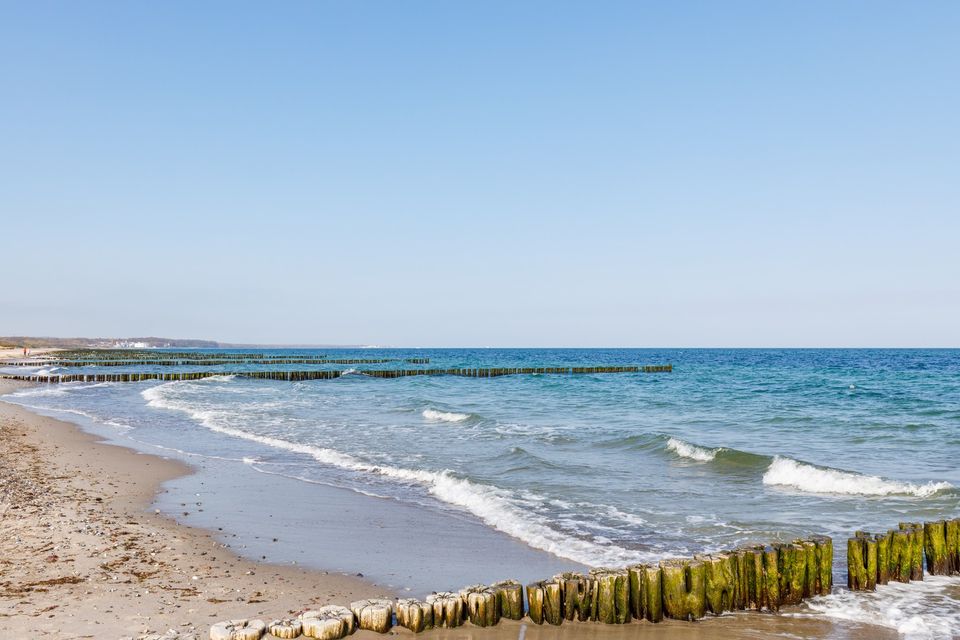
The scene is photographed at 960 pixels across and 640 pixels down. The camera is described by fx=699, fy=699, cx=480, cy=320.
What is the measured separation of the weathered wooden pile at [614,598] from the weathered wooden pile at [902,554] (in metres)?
0.53

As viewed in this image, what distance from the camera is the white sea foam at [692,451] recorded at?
1791cm

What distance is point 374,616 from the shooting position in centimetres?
665

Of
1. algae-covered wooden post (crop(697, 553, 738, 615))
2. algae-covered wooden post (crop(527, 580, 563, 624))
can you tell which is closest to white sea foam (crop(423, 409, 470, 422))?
algae-covered wooden post (crop(697, 553, 738, 615))

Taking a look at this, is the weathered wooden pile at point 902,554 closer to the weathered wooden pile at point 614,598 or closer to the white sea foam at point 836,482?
the weathered wooden pile at point 614,598

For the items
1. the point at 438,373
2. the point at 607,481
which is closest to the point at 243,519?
the point at 607,481

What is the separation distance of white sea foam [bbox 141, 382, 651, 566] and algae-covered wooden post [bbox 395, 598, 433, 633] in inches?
127

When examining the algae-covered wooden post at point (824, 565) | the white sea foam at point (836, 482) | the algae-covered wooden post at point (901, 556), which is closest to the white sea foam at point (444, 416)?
the white sea foam at point (836, 482)

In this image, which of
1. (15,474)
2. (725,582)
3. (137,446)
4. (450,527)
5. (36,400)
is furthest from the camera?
(36,400)

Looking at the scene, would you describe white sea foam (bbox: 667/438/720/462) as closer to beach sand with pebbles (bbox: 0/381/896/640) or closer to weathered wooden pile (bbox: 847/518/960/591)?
weathered wooden pile (bbox: 847/518/960/591)

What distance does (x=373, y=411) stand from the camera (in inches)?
1245

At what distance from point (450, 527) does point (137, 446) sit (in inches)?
502

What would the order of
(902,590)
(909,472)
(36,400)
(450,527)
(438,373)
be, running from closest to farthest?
(902,590), (450,527), (909,472), (36,400), (438,373)

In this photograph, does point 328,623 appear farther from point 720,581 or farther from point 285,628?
point 720,581

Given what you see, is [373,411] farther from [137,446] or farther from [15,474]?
[15,474]
